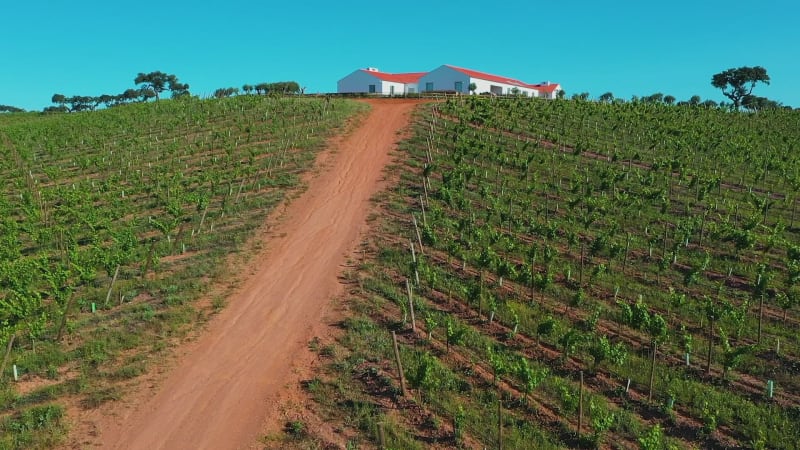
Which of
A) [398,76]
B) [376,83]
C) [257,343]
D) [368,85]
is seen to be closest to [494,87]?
[398,76]

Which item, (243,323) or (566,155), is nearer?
(243,323)

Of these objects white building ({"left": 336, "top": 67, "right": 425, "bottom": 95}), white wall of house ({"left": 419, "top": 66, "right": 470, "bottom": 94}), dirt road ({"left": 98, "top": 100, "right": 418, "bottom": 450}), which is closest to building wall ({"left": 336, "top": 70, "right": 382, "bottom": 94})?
white building ({"left": 336, "top": 67, "right": 425, "bottom": 95})

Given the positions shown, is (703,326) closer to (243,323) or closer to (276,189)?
(243,323)

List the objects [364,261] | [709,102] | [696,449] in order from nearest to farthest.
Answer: [696,449], [364,261], [709,102]

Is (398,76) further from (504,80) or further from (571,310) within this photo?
(571,310)

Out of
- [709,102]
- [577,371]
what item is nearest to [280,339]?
[577,371]

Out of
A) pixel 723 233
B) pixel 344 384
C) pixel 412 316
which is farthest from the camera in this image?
pixel 723 233

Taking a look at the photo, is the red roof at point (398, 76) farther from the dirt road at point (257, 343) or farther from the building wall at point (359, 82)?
the dirt road at point (257, 343)
